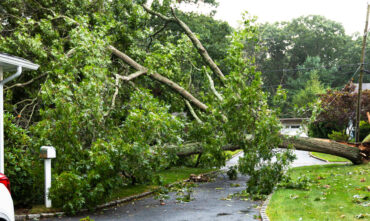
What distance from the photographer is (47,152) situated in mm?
8172

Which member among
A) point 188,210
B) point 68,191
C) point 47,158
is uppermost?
point 47,158

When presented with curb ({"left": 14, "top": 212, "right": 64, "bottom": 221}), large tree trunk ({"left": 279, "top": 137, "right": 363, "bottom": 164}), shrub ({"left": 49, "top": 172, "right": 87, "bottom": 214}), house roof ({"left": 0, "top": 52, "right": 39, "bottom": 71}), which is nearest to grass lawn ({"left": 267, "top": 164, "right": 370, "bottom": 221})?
large tree trunk ({"left": 279, "top": 137, "right": 363, "bottom": 164})

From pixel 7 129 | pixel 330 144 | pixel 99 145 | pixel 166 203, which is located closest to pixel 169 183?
pixel 166 203

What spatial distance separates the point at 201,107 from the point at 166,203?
5549mm

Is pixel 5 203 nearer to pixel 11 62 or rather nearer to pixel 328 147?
pixel 11 62

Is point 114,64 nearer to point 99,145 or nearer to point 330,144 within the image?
point 99,145

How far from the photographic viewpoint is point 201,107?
14.3m

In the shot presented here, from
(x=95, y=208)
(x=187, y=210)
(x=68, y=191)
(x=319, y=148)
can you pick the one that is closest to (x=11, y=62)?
(x=68, y=191)

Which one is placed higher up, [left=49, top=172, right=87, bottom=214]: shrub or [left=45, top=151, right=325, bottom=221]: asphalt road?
[left=49, top=172, right=87, bottom=214]: shrub

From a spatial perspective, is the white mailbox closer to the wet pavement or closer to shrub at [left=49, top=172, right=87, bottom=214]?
shrub at [left=49, top=172, right=87, bottom=214]

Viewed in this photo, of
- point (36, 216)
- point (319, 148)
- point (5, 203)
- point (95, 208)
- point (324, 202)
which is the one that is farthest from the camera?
point (319, 148)

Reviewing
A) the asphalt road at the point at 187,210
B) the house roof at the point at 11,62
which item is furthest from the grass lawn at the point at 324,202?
the house roof at the point at 11,62

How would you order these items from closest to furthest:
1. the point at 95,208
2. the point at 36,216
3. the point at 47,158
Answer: the point at 36,216 → the point at 47,158 → the point at 95,208

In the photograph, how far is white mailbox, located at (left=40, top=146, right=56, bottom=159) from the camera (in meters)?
8.18
